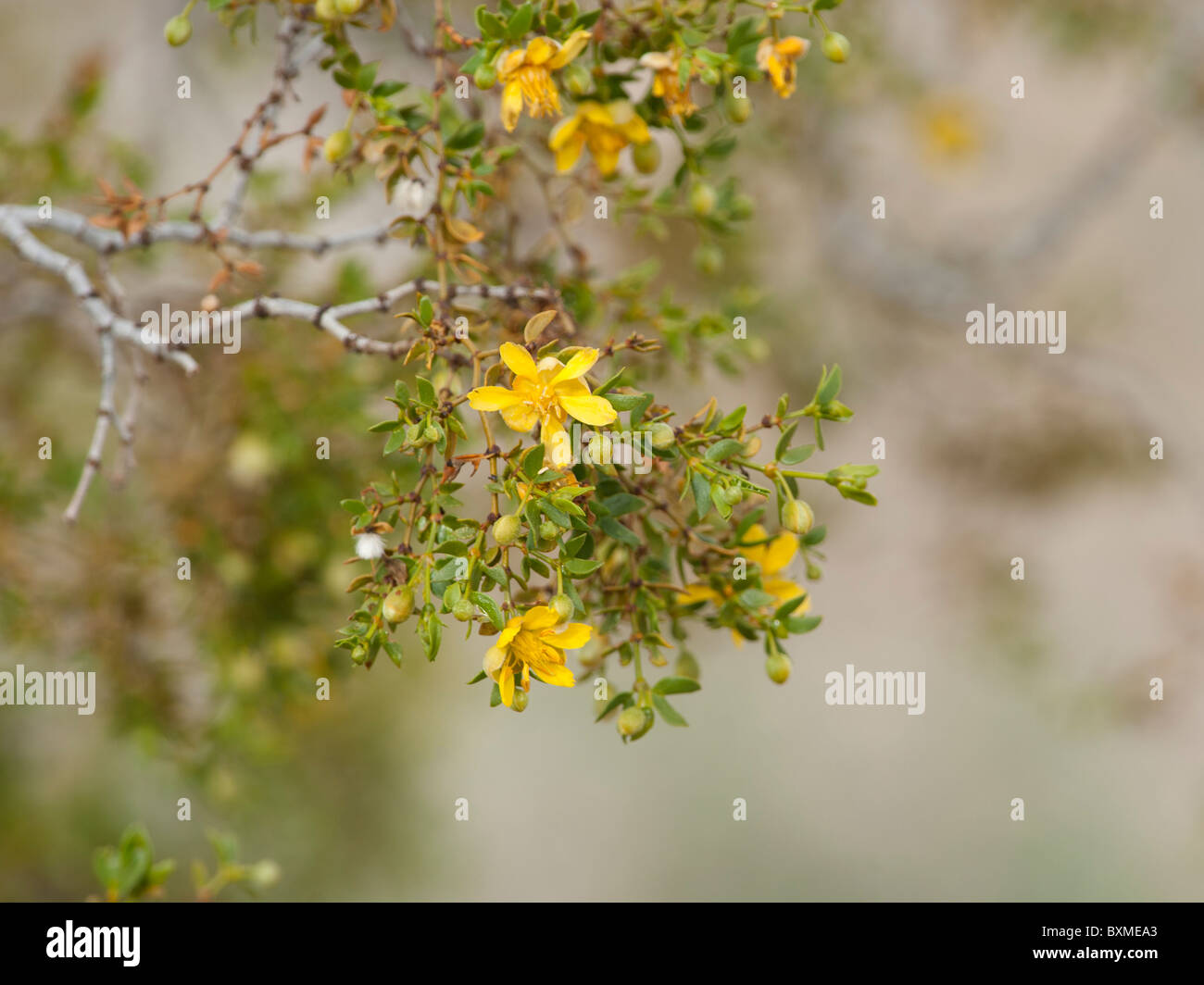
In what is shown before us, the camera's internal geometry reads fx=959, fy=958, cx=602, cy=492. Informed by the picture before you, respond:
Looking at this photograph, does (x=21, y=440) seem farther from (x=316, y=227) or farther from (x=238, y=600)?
(x=316, y=227)

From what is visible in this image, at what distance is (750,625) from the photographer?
0.75 meters

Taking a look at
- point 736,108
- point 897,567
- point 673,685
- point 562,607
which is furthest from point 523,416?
point 897,567

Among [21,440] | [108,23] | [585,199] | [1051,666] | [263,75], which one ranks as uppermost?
[108,23]

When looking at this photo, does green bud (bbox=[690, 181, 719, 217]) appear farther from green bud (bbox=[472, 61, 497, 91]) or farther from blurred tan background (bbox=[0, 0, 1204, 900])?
blurred tan background (bbox=[0, 0, 1204, 900])

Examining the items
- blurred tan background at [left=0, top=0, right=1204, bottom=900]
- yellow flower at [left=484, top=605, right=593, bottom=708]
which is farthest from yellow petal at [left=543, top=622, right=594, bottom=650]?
blurred tan background at [left=0, top=0, right=1204, bottom=900]

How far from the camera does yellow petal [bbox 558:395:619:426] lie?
0.61 m

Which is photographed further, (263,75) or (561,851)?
(561,851)

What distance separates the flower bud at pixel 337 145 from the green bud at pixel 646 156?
255mm

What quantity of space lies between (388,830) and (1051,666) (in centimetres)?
199

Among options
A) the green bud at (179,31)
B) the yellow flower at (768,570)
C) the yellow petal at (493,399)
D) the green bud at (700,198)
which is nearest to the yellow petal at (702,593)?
the yellow flower at (768,570)

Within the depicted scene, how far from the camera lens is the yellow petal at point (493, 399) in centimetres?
64

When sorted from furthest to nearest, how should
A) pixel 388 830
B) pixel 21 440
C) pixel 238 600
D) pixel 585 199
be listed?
pixel 388 830, pixel 21 440, pixel 238 600, pixel 585 199

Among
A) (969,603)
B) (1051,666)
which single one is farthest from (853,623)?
(1051,666)

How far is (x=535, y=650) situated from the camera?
641 mm
